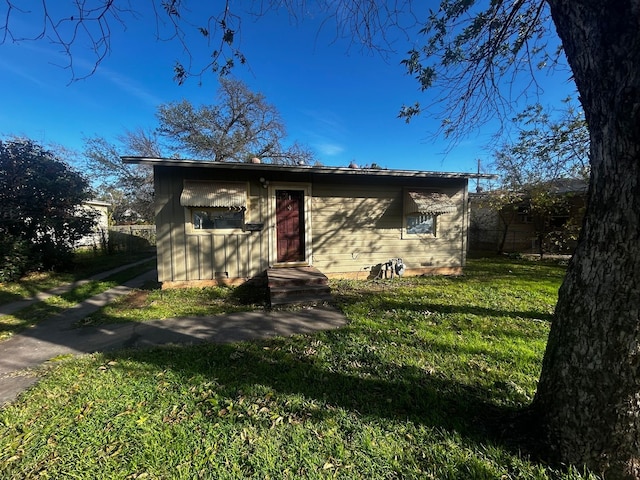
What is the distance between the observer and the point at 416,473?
1712 mm

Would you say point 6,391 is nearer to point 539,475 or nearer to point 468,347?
point 539,475

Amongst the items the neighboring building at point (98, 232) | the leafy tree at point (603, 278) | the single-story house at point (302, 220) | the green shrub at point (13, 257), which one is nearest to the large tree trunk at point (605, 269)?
the leafy tree at point (603, 278)

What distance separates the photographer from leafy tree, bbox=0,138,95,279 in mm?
7465

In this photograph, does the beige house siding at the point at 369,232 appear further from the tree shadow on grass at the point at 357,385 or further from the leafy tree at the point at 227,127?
the leafy tree at the point at 227,127

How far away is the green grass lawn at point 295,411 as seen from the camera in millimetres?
1766

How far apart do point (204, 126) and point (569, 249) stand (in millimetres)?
22156

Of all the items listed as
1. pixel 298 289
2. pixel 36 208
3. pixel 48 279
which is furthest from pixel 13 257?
pixel 298 289

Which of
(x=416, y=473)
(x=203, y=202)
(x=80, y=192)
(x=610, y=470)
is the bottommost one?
(x=416, y=473)

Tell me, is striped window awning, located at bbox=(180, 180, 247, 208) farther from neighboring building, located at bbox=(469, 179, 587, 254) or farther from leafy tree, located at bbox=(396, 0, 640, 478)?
neighboring building, located at bbox=(469, 179, 587, 254)

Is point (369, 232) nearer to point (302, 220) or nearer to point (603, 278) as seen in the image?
point (302, 220)

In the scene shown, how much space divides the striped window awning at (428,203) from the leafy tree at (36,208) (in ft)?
35.0

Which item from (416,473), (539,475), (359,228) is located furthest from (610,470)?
(359,228)

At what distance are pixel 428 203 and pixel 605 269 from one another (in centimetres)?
616

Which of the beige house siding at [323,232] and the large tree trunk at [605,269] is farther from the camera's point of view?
the beige house siding at [323,232]
